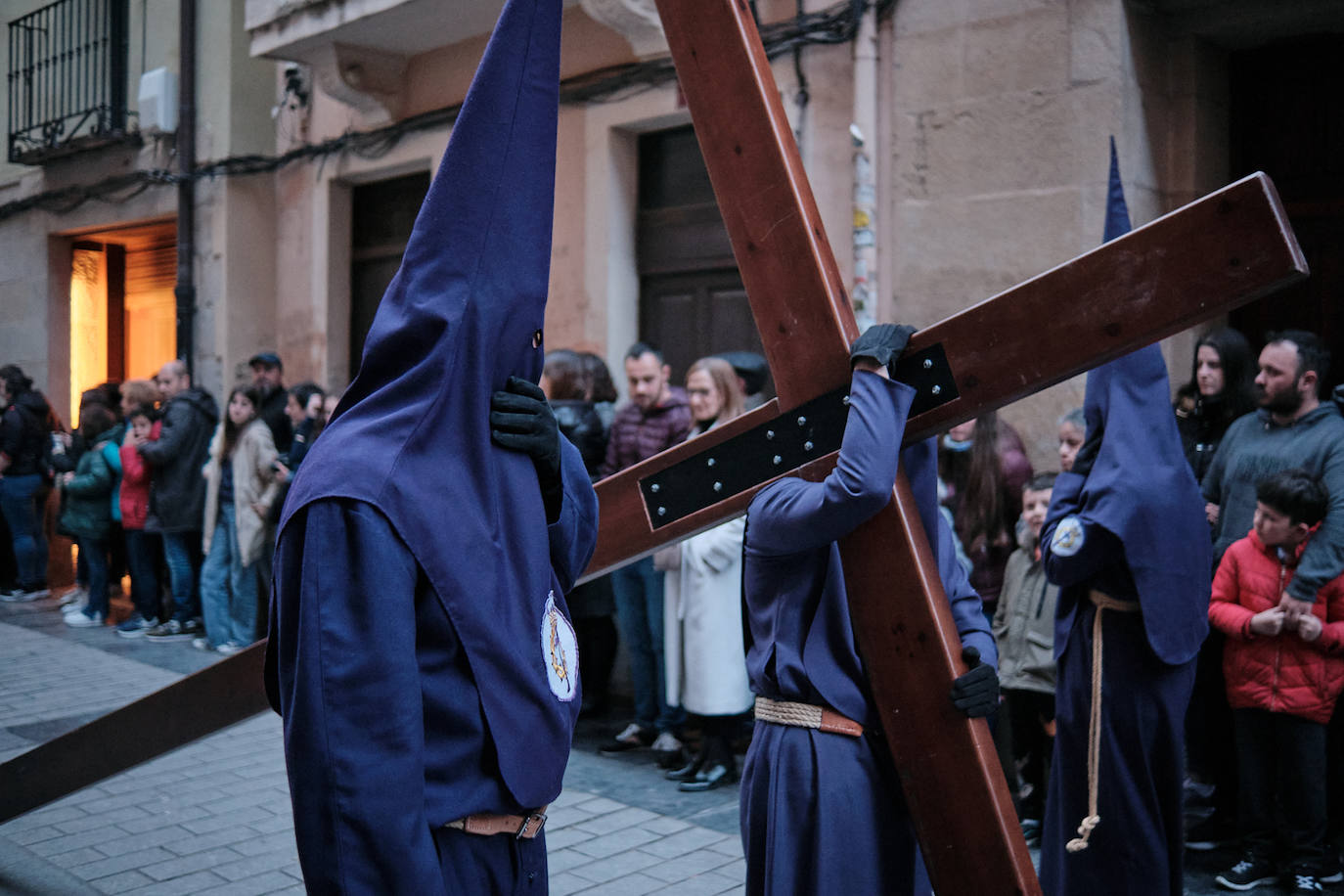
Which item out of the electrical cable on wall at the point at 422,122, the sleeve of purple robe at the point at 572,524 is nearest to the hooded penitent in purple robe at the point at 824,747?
the sleeve of purple robe at the point at 572,524

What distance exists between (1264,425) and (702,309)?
435 centimetres

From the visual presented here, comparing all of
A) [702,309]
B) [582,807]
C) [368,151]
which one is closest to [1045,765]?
[582,807]

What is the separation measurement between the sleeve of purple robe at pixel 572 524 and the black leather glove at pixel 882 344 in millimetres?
523

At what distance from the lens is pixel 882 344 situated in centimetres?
210

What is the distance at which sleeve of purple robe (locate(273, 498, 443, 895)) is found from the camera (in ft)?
4.96

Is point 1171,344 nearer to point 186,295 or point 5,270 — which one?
point 186,295

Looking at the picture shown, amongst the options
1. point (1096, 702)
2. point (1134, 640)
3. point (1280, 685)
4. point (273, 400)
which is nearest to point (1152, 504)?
point (1134, 640)

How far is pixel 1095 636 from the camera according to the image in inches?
144

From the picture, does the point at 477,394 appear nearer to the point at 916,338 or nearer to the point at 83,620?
the point at 916,338

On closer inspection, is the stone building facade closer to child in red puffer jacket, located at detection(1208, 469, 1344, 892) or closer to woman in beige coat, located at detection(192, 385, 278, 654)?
child in red puffer jacket, located at detection(1208, 469, 1344, 892)

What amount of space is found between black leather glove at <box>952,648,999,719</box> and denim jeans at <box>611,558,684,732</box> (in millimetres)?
4086

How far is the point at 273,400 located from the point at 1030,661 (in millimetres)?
6034

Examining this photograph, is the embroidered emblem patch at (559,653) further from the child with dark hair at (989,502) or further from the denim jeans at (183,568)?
the denim jeans at (183,568)

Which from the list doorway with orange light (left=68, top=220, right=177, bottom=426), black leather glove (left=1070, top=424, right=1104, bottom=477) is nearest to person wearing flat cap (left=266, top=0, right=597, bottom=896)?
black leather glove (left=1070, top=424, right=1104, bottom=477)
